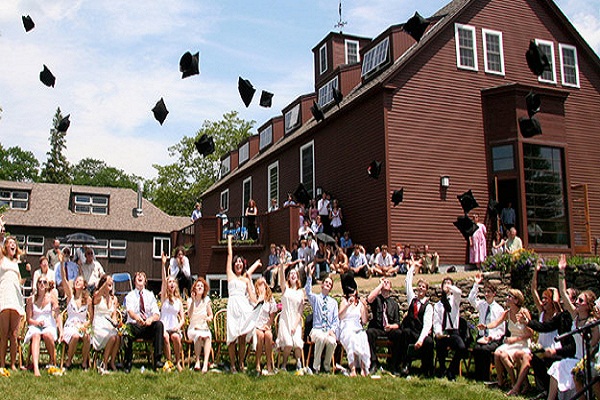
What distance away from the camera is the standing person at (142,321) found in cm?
985

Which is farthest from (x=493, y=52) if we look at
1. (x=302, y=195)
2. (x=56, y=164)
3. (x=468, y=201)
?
(x=56, y=164)

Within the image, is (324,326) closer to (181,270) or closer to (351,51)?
(181,270)

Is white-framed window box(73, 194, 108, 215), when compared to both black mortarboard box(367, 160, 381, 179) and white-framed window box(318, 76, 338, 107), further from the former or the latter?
black mortarboard box(367, 160, 381, 179)

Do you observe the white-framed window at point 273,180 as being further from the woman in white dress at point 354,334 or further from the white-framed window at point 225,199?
the woman in white dress at point 354,334

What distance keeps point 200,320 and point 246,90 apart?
17.4 feet

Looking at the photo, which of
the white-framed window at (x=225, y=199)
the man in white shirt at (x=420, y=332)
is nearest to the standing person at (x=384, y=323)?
the man in white shirt at (x=420, y=332)

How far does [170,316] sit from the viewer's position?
10.3 metres

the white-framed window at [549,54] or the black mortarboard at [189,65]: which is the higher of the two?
the white-framed window at [549,54]

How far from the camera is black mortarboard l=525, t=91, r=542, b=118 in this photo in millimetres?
17406

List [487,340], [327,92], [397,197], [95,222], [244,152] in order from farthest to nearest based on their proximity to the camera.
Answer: [95,222] → [244,152] → [327,92] → [397,197] → [487,340]

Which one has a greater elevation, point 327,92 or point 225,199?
point 327,92

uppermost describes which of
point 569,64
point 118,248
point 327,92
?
point 327,92

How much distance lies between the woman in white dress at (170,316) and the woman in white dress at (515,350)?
4685 millimetres

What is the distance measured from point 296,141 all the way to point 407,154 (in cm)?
676
